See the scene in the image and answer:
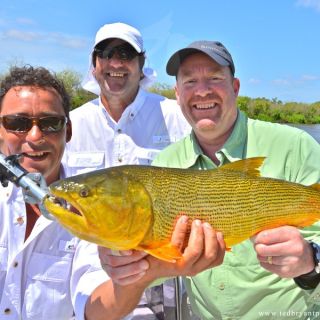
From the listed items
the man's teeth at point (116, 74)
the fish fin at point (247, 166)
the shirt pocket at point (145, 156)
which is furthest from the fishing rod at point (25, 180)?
the man's teeth at point (116, 74)

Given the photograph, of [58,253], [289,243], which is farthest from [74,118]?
[289,243]

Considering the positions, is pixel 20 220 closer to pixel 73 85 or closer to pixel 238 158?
pixel 238 158

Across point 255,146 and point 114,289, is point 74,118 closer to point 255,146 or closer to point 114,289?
point 255,146

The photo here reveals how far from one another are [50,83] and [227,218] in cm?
176

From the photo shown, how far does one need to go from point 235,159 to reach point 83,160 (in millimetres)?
2747

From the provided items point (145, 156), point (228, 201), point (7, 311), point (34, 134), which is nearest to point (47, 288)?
point (7, 311)

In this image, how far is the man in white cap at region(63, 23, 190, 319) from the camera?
581 cm

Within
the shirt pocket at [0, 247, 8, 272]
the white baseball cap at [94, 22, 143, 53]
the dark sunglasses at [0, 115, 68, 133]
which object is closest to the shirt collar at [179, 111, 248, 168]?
the dark sunglasses at [0, 115, 68, 133]

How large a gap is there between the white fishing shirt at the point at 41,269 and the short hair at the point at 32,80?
3.05 ft

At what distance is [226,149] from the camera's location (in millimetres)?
3453

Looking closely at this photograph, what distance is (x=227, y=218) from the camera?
264 cm

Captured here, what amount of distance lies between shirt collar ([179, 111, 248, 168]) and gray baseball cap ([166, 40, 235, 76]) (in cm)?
44

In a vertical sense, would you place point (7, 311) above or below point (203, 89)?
below

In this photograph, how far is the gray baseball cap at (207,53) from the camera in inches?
142
